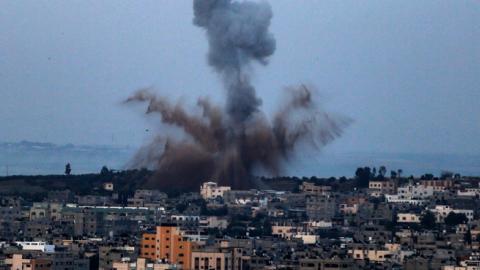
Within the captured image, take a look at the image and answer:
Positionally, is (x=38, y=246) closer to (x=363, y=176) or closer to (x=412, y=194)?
(x=412, y=194)

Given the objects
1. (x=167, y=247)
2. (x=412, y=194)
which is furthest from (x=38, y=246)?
(x=412, y=194)

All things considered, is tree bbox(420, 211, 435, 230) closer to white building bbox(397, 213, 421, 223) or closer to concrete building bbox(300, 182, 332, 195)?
white building bbox(397, 213, 421, 223)

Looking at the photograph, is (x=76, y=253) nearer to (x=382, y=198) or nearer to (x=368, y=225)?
(x=368, y=225)

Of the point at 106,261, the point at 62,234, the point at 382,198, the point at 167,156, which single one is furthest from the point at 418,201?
the point at 106,261

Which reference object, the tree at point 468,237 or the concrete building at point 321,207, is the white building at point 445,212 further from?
the tree at point 468,237

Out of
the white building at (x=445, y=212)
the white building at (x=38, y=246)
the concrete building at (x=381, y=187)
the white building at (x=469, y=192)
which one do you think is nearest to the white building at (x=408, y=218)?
the white building at (x=445, y=212)
